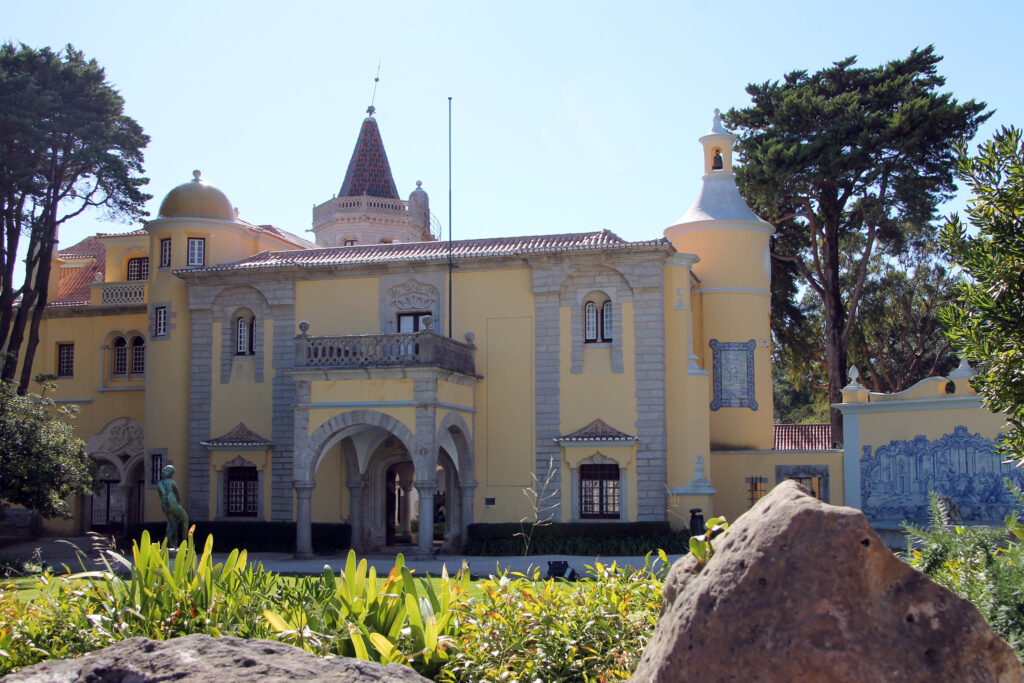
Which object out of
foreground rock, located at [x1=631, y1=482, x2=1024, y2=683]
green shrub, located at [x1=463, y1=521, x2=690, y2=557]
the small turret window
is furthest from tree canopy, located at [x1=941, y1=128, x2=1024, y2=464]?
the small turret window

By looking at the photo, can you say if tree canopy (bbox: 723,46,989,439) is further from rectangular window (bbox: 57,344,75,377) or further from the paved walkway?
rectangular window (bbox: 57,344,75,377)

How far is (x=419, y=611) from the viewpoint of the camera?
7.88m

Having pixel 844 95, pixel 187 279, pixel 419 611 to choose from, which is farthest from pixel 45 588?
pixel 844 95

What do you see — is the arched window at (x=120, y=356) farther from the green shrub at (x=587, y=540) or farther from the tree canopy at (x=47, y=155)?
the green shrub at (x=587, y=540)

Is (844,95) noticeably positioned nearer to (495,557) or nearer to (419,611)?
(495,557)

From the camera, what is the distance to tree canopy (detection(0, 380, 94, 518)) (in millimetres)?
22641

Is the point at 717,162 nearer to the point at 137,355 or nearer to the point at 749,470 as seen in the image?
the point at 749,470

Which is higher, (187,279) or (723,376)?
(187,279)

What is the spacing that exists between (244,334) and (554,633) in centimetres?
2308

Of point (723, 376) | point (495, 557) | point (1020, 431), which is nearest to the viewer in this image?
point (1020, 431)

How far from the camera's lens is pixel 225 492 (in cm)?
2858

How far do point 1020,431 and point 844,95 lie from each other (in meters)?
28.3

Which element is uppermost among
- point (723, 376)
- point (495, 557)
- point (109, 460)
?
point (723, 376)

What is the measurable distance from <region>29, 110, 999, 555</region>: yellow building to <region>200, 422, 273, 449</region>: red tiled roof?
0.06 meters
